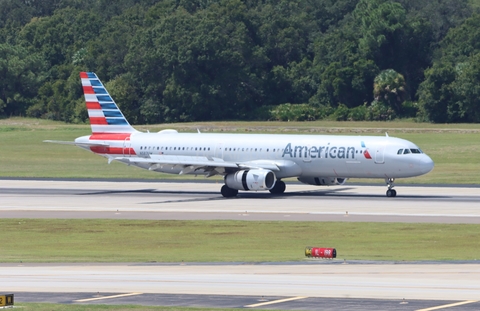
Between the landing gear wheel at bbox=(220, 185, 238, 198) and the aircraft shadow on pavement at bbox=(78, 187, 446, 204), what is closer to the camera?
the aircraft shadow on pavement at bbox=(78, 187, 446, 204)

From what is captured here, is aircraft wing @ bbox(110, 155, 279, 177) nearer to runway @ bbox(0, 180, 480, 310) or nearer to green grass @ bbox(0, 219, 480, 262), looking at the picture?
runway @ bbox(0, 180, 480, 310)

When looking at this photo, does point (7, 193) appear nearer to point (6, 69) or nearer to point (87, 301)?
point (87, 301)

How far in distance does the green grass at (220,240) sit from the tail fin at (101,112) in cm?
2050

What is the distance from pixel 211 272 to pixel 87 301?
5738mm

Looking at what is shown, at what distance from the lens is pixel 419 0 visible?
6890 inches

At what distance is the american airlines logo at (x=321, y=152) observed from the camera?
5706 centimetres

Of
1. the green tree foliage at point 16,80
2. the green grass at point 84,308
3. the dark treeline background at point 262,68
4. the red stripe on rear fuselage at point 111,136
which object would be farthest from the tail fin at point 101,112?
the green tree foliage at point 16,80

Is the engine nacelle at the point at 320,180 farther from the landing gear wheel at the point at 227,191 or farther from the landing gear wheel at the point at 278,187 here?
the landing gear wheel at the point at 227,191

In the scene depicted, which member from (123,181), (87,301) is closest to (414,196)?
(123,181)

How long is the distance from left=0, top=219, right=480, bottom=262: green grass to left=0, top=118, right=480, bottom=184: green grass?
3001 cm

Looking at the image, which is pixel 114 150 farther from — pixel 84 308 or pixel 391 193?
pixel 84 308

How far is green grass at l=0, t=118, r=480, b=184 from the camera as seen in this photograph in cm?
8038

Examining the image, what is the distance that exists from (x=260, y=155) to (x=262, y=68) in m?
88.0

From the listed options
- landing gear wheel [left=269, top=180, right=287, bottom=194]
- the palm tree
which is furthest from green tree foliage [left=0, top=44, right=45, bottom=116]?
landing gear wheel [left=269, top=180, right=287, bottom=194]
